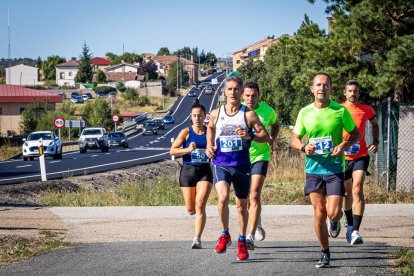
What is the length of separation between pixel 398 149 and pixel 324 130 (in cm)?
953

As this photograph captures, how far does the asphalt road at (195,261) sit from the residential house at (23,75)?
17991 cm

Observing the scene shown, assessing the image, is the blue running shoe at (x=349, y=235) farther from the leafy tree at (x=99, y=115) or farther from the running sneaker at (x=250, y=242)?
the leafy tree at (x=99, y=115)

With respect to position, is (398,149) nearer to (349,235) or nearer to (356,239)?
(349,235)

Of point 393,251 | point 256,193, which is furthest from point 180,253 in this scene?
point 393,251

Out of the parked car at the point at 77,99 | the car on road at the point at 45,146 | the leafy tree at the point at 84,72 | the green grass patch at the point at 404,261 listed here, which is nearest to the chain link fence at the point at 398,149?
the green grass patch at the point at 404,261

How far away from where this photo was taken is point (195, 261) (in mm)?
9383

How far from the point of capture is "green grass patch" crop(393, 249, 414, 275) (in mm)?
8461

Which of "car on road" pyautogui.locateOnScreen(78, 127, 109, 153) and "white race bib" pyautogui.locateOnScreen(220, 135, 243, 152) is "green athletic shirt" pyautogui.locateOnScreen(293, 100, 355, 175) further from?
"car on road" pyautogui.locateOnScreen(78, 127, 109, 153)

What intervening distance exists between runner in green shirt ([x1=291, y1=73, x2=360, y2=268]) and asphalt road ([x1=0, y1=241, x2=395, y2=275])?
1.55 ft

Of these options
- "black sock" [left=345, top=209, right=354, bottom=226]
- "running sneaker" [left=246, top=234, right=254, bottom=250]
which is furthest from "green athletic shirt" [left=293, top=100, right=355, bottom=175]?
"black sock" [left=345, top=209, right=354, bottom=226]

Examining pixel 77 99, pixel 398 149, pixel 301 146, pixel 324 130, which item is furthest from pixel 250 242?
pixel 77 99

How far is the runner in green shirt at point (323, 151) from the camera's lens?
897 cm

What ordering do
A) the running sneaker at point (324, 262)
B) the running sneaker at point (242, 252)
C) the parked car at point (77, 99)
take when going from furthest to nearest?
the parked car at point (77, 99)
the running sneaker at point (242, 252)
the running sneaker at point (324, 262)

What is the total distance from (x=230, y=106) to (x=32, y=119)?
244 ft
